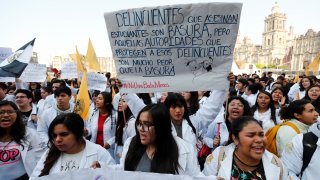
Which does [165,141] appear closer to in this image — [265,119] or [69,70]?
[265,119]

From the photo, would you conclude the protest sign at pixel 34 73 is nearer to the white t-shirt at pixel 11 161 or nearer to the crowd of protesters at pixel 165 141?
the crowd of protesters at pixel 165 141

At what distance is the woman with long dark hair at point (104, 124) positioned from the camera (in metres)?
4.75

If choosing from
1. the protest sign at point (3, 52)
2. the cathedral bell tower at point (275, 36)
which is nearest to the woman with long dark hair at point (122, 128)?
the protest sign at point (3, 52)

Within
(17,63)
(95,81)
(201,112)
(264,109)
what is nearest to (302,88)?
(264,109)

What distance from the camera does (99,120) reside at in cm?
489

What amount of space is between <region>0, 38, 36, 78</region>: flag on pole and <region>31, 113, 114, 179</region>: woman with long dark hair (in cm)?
332

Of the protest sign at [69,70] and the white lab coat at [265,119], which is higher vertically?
the protest sign at [69,70]

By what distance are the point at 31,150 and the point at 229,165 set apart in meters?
2.28

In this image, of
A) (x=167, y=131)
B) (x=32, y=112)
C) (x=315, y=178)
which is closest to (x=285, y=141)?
(x=315, y=178)

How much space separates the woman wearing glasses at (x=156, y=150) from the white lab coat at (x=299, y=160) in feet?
3.36

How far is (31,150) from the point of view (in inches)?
135

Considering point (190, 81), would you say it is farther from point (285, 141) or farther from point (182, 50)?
point (285, 141)

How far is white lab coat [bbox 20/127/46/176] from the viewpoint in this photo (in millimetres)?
3297

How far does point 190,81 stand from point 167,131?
111 centimetres
